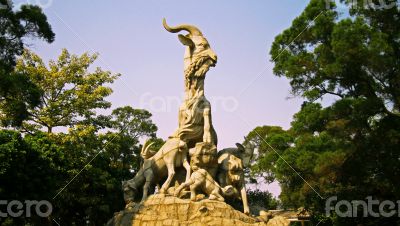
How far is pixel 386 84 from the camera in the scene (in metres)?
18.2

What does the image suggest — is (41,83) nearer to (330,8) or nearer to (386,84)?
(330,8)

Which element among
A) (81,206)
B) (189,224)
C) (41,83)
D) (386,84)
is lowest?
(189,224)

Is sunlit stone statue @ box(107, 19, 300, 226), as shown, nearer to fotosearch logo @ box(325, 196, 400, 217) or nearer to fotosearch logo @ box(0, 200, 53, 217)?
fotosearch logo @ box(325, 196, 400, 217)

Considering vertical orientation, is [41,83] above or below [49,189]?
above

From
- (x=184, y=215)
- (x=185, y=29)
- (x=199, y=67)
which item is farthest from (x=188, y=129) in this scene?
(x=185, y=29)

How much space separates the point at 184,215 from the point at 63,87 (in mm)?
15532

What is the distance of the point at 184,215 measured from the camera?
14.4 m

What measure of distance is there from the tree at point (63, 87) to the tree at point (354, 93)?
10.8 meters

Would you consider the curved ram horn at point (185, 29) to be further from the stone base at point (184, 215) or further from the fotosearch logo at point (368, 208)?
the fotosearch logo at point (368, 208)

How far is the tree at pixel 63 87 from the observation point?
26281mm

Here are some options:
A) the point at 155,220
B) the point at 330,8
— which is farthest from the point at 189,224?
the point at 330,8

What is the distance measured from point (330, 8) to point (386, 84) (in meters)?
5.41

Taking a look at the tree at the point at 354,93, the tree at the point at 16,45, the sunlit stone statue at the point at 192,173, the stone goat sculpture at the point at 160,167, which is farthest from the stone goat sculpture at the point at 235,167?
the tree at the point at 16,45

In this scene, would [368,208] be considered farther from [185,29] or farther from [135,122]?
[135,122]
